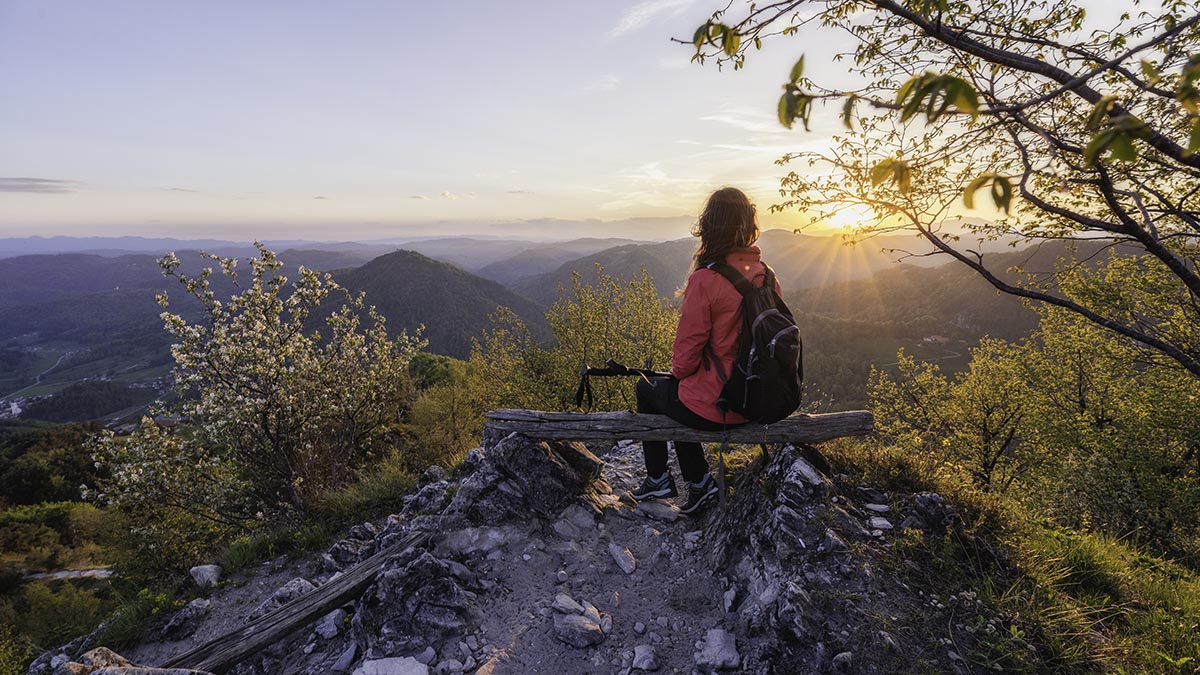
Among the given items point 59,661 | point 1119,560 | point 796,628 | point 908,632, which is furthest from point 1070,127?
point 59,661

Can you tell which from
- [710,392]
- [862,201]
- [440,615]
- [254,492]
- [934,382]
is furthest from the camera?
[934,382]

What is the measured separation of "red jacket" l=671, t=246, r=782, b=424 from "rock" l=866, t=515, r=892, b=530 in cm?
167

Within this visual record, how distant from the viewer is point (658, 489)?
675cm

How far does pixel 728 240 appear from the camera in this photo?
5.11 metres

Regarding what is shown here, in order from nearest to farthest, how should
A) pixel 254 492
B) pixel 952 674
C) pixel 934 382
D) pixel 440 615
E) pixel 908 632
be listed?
pixel 952 674, pixel 908 632, pixel 440 615, pixel 254 492, pixel 934 382

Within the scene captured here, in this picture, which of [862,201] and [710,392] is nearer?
[710,392]

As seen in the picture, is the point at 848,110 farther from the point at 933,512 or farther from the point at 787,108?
the point at 933,512

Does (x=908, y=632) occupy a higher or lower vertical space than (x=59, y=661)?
higher

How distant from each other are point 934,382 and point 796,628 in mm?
24590

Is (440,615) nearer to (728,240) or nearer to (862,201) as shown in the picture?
(728,240)

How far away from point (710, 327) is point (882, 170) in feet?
11.4

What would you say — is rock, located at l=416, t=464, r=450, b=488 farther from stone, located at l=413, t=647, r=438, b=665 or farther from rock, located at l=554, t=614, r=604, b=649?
rock, located at l=554, t=614, r=604, b=649

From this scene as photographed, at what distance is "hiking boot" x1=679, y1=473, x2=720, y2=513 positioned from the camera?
629cm

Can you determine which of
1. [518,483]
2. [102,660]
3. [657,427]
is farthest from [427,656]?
[657,427]
